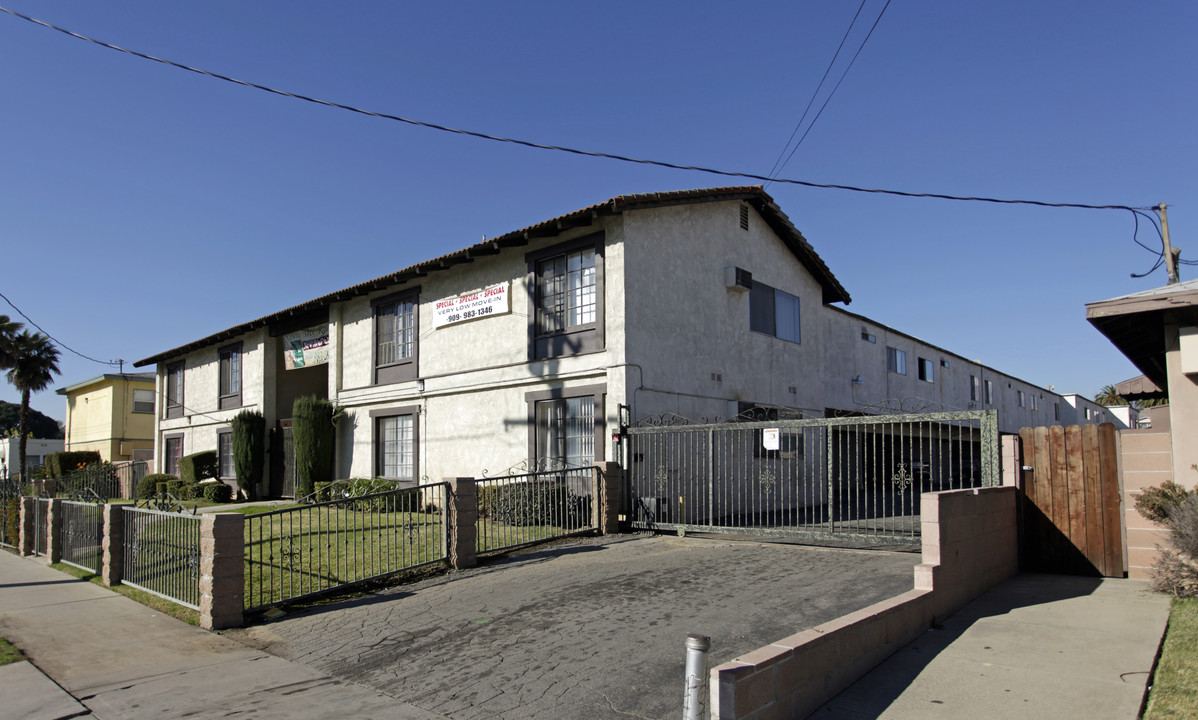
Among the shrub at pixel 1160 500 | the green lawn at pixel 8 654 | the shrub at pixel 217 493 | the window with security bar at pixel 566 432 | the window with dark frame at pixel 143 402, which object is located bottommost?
the green lawn at pixel 8 654

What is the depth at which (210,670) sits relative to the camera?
20.6 feet

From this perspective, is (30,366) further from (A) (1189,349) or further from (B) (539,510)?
(A) (1189,349)

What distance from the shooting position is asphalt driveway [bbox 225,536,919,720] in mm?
5441

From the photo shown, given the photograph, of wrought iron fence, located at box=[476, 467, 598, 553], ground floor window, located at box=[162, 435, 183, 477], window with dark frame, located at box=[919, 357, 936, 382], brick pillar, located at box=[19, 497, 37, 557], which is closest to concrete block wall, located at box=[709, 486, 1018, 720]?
wrought iron fence, located at box=[476, 467, 598, 553]

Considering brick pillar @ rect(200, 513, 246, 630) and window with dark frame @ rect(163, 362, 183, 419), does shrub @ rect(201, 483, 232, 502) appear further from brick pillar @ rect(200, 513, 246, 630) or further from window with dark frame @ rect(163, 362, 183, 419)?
brick pillar @ rect(200, 513, 246, 630)

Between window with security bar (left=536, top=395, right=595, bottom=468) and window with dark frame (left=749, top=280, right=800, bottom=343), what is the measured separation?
482 cm

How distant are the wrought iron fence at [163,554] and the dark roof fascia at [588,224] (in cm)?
811

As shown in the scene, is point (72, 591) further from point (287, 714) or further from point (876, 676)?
point (876, 676)

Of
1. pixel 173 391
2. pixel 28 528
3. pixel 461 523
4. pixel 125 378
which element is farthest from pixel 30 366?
pixel 461 523

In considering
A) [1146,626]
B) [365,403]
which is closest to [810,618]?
[1146,626]

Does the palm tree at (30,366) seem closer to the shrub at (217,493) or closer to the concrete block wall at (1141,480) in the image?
the shrub at (217,493)

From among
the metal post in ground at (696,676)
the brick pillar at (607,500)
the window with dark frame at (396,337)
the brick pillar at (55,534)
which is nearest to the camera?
the metal post in ground at (696,676)

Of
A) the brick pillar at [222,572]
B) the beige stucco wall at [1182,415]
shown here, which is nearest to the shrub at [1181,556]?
the beige stucco wall at [1182,415]

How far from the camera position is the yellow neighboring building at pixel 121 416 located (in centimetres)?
3872
